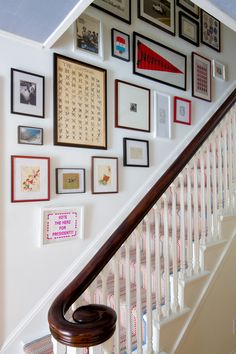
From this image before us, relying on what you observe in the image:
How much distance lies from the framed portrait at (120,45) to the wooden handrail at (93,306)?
1.14m

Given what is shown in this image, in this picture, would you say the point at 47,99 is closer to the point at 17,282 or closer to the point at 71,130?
the point at 71,130

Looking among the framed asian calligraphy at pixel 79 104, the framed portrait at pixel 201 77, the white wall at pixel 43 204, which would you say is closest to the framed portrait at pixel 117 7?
the white wall at pixel 43 204

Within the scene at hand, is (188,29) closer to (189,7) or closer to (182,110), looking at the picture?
(189,7)

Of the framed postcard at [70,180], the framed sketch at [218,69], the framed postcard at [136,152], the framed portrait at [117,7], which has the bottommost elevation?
the framed postcard at [70,180]

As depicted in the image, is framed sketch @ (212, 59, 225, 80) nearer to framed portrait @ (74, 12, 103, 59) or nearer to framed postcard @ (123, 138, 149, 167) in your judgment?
framed postcard @ (123, 138, 149, 167)

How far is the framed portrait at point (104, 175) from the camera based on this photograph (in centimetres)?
A: 213

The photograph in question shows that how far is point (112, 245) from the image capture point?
4.02ft

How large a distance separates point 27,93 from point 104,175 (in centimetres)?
83

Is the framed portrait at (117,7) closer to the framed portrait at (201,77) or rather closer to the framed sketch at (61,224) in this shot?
the framed portrait at (201,77)

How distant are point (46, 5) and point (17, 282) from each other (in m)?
1.63

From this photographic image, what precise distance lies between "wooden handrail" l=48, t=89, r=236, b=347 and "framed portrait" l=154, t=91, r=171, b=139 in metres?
0.96

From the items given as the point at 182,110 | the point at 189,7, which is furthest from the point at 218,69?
the point at 182,110

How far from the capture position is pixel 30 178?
5.91 feet

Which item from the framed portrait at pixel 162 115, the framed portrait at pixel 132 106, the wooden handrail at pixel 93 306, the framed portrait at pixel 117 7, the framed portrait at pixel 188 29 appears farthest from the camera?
the framed portrait at pixel 188 29
